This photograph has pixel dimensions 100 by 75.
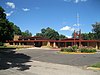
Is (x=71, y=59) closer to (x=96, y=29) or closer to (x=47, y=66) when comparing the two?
(x=47, y=66)

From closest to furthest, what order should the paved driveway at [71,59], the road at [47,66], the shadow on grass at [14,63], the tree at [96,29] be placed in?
the road at [47,66] < the shadow on grass at [14,63] < the paved driveway at [71,59] < the tree at [96,29]

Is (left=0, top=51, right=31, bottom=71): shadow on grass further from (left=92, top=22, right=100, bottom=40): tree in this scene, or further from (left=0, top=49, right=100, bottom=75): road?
(left=92, top=22, right=100, bottom=40): tree

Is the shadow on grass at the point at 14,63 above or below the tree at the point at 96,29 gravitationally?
below

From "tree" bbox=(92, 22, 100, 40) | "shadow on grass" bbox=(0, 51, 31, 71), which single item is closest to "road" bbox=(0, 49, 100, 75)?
"shadow on grass" bbox=(0, 51, 31, 71)

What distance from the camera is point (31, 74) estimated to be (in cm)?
1571

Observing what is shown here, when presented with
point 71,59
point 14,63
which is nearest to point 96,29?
point 71,59

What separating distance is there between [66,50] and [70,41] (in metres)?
21.5

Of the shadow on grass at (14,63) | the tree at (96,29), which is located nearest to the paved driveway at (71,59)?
the shadow on grass at (14,63)

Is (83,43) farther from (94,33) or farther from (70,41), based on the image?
(94,33)

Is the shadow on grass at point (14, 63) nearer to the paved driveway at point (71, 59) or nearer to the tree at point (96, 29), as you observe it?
the paved driveway at point (71, 59)

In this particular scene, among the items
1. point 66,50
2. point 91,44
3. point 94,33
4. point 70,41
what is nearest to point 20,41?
point 70,41

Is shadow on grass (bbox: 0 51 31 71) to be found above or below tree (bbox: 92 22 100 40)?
below

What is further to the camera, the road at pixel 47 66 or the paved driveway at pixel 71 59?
the paved driveway at pixel 71 59

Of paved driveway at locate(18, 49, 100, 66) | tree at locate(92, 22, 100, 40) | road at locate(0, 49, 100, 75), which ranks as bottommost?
road at locate(0, 49, 100, 75)
